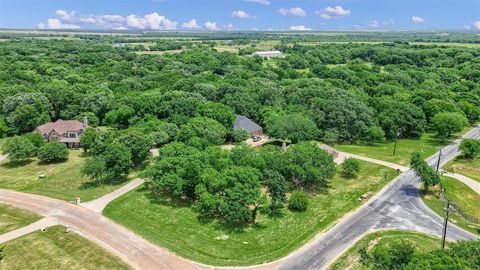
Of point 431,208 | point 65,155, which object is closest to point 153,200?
point 65,155

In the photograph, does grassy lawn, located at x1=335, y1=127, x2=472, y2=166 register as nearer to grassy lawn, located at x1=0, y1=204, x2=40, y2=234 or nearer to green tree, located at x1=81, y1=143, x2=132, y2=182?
green tree, located at x1=81, y1=143, x2=132, y2=182

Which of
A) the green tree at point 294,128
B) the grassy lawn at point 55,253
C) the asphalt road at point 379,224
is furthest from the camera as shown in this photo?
the green tree at point 294,128

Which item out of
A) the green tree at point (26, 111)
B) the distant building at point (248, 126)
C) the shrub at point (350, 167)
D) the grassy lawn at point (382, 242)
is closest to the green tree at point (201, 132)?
the distant building at point (248, 126)

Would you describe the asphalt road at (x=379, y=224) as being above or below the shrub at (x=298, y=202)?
below

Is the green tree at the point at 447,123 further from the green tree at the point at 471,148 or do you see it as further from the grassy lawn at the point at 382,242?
the grassy lawn at the point at 382,242

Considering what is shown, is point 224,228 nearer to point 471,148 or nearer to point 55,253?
point 55,253

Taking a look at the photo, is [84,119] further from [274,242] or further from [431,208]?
[431,208]

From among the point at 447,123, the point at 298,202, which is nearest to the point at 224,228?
the point at 298,202

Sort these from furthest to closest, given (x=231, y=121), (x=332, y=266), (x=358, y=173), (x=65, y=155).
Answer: (x=231, y=121), (x=65, y=155), (x=358, y=173), (x=332, y=266)
